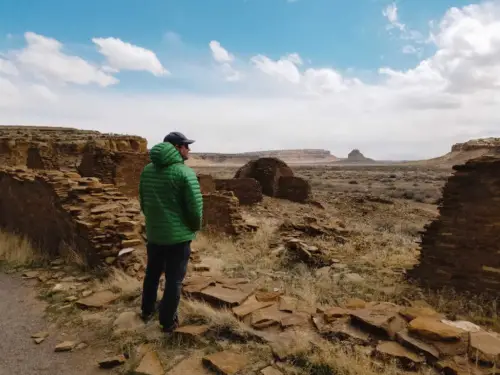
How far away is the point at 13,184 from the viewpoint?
848cm

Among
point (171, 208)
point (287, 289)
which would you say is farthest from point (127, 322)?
point (287, 289)

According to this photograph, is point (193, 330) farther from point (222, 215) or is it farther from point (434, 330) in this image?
point (222, 215)

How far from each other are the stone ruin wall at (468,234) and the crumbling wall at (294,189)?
1294cm

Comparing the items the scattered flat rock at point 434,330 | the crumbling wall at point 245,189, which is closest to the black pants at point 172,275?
the scattered flat rock at point 434,330

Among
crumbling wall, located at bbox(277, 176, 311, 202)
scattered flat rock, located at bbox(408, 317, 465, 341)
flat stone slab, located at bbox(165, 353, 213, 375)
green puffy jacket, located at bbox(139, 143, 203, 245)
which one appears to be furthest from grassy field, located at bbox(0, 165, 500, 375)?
crumbling wall, located at bbox(277, 176, 311, 202)

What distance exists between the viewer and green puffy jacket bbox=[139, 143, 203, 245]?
12.4 feet

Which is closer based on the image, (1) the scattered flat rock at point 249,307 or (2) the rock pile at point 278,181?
(1) the scattered flat rock at point 249,307

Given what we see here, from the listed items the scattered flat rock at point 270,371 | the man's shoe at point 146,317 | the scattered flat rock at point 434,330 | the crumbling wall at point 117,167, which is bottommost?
the man's shoe at point 146,317

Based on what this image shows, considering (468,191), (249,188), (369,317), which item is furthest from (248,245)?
(249,188)

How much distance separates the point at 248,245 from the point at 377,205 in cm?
1231

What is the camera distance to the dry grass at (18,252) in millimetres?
6841

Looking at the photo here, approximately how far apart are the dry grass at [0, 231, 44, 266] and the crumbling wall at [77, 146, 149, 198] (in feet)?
16.0

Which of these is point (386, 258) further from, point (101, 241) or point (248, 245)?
point (101, 241)

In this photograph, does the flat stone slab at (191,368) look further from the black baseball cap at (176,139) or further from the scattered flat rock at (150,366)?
the black baseball cap at (176,139)
